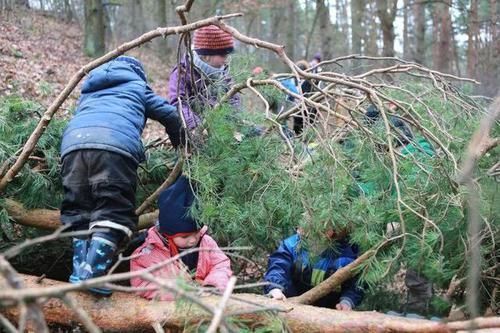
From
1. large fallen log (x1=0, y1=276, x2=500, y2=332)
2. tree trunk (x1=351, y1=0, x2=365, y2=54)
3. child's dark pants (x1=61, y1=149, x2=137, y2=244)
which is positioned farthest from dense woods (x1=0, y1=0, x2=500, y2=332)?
tree trunk (x1=351, y1=0, x2=365, y2=54)

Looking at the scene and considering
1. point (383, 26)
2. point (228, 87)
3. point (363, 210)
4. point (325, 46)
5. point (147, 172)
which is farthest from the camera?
point (325, 46)

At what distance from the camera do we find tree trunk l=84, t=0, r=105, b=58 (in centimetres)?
1378

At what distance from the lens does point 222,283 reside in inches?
128

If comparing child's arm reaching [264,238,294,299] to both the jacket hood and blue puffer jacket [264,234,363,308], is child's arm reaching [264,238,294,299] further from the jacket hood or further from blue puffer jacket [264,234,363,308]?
the jacket hood

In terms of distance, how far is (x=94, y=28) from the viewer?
14297 millimetres

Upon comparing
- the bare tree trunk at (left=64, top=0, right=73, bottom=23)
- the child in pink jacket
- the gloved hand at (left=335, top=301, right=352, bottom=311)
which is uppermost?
the bare tree trunk at (left=64, top=0, right=73, bottom=23)

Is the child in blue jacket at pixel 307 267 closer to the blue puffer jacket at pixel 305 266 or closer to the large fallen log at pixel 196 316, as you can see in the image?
the blue puffer jacket at pixel 305 266

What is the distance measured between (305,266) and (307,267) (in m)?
0.02

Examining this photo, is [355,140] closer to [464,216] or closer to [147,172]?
[464,216]

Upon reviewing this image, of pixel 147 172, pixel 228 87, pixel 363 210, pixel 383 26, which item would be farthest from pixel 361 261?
pixel 383 26

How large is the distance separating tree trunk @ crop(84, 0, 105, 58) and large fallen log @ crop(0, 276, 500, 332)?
38.3ft

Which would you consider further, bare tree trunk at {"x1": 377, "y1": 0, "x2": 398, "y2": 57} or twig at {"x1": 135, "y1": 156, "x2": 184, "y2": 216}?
bare tree trunk at {"x1": 377, "y1": 0, "x2": 398, "y2": 57}

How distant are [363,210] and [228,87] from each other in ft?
4.33

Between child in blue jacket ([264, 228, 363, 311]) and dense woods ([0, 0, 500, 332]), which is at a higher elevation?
dense woods ([0, 0, 500, 332])
